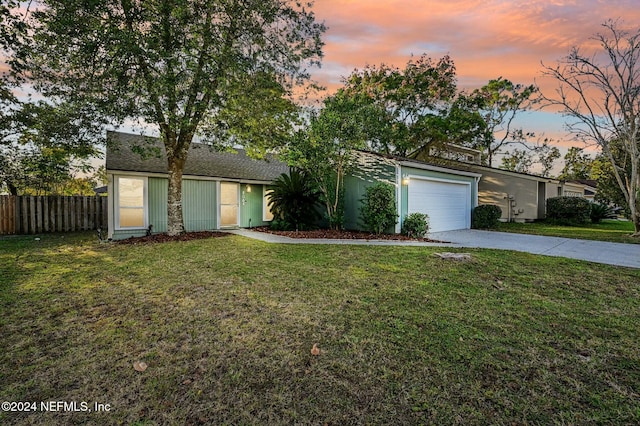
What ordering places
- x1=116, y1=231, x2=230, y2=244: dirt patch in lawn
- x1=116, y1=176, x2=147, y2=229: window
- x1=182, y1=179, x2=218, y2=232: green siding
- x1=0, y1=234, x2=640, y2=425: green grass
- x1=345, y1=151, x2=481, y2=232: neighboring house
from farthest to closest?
1. x1=182, y1=179, x2=218, y2=232: green siding
2. x1=345, y1=151, x2=481, y2=232: neighboring house
3. x1=116, y1=176, x2=147, y2=229: window
4. x1=116, y1=231, x2=230, y2=244: dirt patch in lawn
5. x1=0, y1=234, x2=640, y2=425: green grass

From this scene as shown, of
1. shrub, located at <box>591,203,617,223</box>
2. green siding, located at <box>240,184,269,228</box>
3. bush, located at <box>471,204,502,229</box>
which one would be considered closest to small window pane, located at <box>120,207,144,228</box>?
green siding, located at <box>240,184,269,228</box>

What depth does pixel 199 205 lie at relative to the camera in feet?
37.5

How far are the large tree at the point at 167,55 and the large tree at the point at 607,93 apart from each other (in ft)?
33.4

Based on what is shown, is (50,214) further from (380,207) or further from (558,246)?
(558,246)

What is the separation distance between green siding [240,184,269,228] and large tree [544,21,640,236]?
490 inches

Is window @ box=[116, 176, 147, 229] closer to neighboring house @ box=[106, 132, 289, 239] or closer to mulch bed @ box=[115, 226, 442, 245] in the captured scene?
neighboring house @ box=[106, 132, 289, 239]

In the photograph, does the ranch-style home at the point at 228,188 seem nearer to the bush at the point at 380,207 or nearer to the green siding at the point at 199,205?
the green siding at the point at 199,205

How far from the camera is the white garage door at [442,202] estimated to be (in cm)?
1081

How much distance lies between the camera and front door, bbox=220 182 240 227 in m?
12.3

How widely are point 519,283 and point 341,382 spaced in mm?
3883

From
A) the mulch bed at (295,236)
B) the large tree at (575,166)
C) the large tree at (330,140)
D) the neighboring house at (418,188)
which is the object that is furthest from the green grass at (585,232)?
the large tree at (575,166)

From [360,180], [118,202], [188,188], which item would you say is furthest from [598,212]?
[118,202]

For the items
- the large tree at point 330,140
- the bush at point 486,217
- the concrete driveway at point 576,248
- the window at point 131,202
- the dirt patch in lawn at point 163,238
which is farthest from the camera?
the bush at point 486,217

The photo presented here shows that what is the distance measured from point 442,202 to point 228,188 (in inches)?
348
